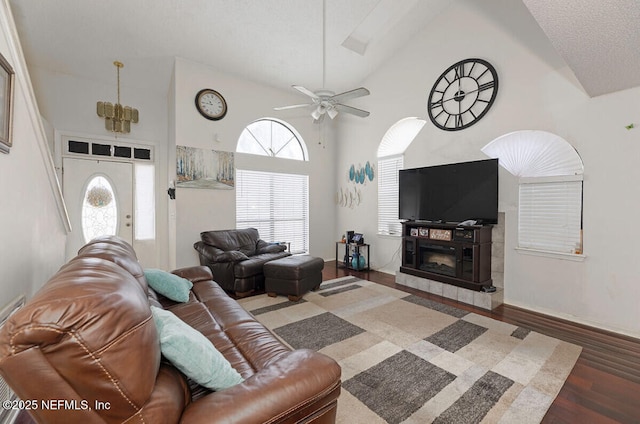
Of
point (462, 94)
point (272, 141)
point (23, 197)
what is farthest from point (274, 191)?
point (23, 197)

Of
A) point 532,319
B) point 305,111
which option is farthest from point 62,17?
point 532,319

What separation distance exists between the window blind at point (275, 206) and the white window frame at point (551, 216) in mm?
3782

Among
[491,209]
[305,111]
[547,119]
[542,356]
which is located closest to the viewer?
[542,356]

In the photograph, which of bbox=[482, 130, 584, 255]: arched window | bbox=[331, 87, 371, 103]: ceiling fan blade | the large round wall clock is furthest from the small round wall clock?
bbox=[482, 130, 584, 255]: arched window

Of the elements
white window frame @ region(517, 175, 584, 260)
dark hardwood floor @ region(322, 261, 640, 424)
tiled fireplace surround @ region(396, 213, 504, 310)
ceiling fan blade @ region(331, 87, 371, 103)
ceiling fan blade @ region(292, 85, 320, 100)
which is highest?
ceiling fan blade @ region(292, 85, 320, 100)

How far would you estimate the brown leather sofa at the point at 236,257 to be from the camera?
12.7 ft

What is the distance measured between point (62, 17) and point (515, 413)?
5850mm

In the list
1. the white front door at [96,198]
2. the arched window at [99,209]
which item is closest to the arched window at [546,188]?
the white front door at [96,198]

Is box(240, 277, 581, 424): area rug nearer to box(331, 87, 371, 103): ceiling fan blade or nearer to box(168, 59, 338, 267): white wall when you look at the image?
box(168, 59, 338, 267): white wall

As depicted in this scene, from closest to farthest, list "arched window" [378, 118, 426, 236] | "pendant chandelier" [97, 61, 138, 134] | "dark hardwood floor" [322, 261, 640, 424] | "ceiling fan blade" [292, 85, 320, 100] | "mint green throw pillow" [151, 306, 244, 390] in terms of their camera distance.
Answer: "mint green throw pillow" [151, 306, 244, 390]
"dark hardwood floor" [322, 261, 640, 424]
"ceiling fan blade" [292, 85, 320, 100]
"pendant chandelier" [97, 61, 138, 134]
"arched window" [378, 118, 426, 236]

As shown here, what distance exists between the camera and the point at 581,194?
10.0ft

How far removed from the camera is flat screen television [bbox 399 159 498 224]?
3.53 m

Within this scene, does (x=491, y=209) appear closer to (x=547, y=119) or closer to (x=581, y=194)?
(x=581, y=194)

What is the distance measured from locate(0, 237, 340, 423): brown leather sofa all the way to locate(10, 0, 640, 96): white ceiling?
3016 millimetres
